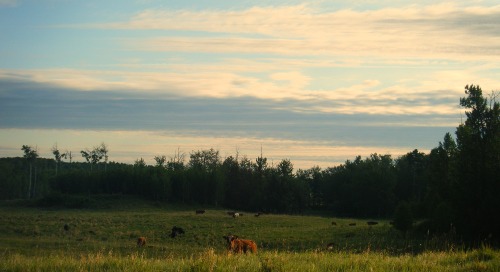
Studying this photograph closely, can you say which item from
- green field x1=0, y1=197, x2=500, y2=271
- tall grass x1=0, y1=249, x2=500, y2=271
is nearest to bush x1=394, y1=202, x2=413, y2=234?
green field x1=0, y1=197, x2=500, y2=271

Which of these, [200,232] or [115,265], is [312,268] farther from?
[200,232]

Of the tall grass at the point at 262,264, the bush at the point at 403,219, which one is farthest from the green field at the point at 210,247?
the bush at the point at 403,219

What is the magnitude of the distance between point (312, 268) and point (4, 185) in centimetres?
13746

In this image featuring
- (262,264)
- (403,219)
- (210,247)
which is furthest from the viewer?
(403,219)

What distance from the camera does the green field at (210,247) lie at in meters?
10.4

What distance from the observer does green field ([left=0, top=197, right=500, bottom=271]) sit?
34.0 ft

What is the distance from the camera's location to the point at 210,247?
32188 millimetres

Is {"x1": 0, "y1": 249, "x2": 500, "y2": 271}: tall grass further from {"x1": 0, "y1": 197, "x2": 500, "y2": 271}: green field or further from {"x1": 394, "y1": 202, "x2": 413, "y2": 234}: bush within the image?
{"x1": 394, "y1": 202, "x2": 413, "y2": 234}: bush

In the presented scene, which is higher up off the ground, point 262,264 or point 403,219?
point 262,264

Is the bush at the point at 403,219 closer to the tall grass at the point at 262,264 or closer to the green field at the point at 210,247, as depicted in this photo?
the green field at the point at 210,247

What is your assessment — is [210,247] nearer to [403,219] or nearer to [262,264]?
[403,219]

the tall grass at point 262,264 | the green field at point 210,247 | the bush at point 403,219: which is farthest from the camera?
the bush at point 403,219

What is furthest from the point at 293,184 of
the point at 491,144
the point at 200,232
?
the point at 491,144

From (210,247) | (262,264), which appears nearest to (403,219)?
(210,247)
